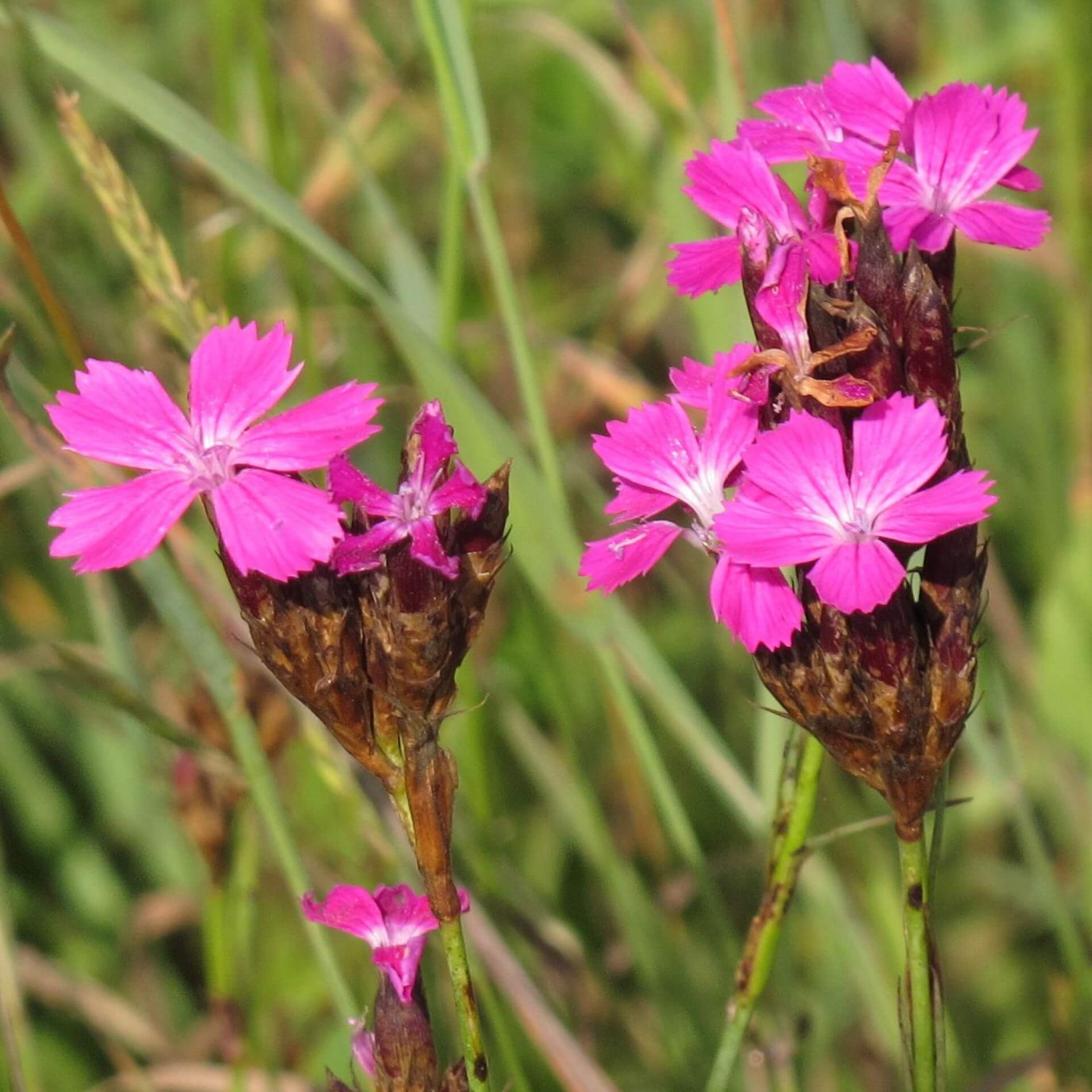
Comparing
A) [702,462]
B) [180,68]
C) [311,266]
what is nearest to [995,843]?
[311,266]

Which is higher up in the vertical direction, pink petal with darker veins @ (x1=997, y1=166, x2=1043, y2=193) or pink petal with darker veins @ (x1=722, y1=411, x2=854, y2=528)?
pink petal with darker veins @ (x1=997, y1=166, x2=1043, y2=193)

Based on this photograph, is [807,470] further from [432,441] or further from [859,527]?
[432,441]

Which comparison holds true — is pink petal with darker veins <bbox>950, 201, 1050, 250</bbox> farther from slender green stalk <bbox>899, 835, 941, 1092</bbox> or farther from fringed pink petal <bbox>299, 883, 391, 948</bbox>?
fringed pink petal <bbox>299, 883, 391, 948</bbox>

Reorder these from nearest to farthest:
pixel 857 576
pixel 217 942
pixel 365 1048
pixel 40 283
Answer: pixel 857 576, pixel 365 1048, pixel 40 283, pixel 217 942

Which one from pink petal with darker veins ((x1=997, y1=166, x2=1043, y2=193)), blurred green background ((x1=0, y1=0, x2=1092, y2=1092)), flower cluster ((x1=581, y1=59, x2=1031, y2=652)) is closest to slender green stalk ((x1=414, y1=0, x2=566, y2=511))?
blurred green background ((x1=0, y1=0, x2=1092, y2=1092))

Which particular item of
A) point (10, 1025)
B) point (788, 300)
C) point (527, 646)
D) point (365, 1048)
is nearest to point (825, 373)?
point (788, 300)

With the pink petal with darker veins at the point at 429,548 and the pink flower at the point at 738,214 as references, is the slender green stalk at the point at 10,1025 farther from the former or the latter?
the pink flower at the point at 738,214
